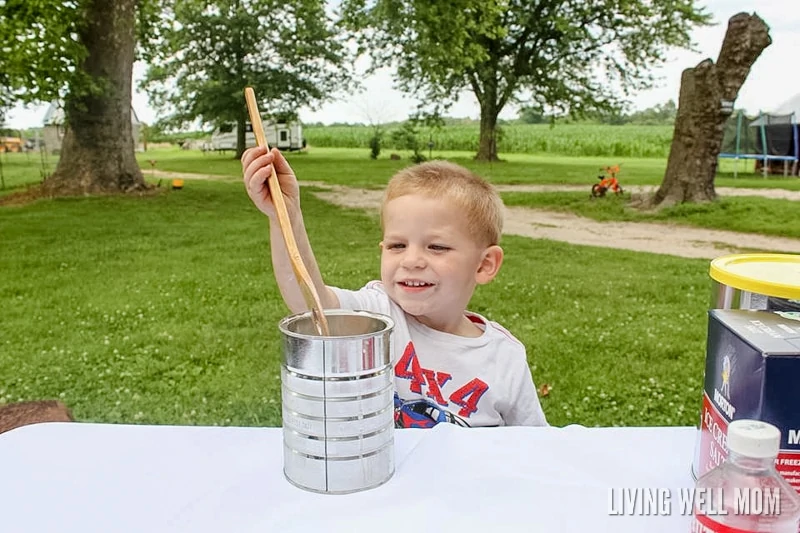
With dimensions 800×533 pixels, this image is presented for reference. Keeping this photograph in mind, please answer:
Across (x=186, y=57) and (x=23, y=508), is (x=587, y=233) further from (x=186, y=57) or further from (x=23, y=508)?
(x=186, y=57)

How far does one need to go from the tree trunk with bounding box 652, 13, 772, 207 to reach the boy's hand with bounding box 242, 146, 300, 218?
10683 millimetres

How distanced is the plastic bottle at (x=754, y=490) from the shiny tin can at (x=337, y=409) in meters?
0.44

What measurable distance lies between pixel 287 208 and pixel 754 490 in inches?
37.5

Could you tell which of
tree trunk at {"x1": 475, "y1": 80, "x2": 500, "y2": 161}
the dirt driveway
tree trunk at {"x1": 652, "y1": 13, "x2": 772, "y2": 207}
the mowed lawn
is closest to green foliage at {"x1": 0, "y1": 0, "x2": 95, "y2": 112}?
the mowed lawn

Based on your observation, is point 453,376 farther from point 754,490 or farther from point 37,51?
point 37,51

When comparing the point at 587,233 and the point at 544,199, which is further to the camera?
the point at 544,199

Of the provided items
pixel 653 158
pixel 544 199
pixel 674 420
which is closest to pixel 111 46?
pixel 544 199

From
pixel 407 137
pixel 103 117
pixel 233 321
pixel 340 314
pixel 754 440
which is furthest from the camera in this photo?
pixel 407 137

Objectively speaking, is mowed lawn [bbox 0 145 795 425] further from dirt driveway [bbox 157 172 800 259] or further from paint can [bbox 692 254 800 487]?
paint can [bbox 692 254 800 487]

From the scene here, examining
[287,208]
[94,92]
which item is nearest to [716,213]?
[94,92]

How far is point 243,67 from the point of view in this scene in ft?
100

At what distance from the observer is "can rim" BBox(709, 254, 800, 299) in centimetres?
97

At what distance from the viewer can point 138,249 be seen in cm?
845

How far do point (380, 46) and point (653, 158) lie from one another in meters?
18.2
